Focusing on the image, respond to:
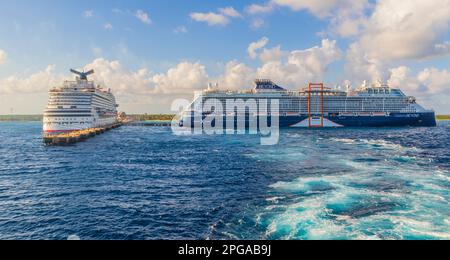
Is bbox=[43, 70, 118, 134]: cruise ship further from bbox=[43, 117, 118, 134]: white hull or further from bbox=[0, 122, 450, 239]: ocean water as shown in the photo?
bbox=[0, 122, 450, 239]: ocean water

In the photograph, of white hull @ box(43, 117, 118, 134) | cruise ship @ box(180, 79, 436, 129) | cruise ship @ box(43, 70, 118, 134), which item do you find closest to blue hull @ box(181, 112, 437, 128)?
cruise ship @ box(180, 79, 436, 129)

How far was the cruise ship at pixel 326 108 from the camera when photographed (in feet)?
403

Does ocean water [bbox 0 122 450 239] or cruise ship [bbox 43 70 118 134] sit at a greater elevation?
cruise ship [bbox 43 70 118 134]

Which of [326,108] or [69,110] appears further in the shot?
[326,108]

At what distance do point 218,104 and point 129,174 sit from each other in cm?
9242

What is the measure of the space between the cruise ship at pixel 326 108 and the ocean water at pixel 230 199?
83.0 m

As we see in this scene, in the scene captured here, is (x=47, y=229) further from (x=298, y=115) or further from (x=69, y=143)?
(x=298, y=115)

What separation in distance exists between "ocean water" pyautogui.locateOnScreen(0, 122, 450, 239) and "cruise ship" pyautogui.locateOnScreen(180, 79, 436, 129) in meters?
83.0

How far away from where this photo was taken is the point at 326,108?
12488cm

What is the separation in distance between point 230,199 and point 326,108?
368 feet

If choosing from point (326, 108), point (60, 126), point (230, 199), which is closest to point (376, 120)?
point (326, 108)

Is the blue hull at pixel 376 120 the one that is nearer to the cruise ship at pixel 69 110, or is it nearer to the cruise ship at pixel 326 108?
the cruise ship at pixel 326 108

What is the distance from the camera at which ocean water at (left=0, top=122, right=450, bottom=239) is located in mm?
16703

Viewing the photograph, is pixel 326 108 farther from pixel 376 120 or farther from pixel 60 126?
pixel 60 126
